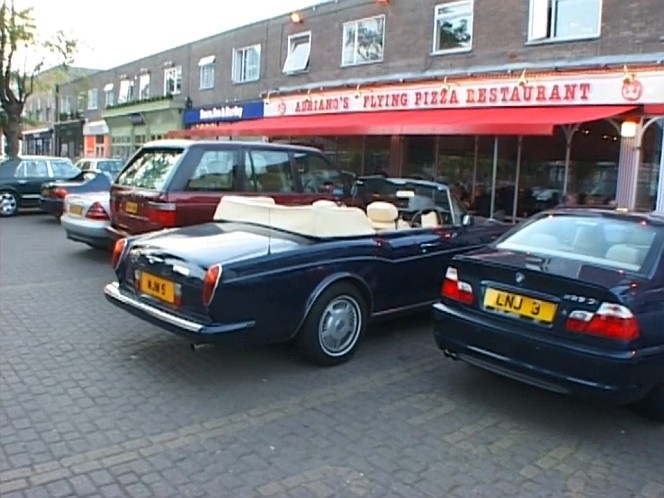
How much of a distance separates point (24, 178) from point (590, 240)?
14.7 m

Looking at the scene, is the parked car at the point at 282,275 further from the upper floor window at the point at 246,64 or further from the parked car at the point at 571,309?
the upper floor window at the point at 246,64

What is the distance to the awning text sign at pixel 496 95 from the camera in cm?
1088

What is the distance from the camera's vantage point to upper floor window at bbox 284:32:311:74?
1908cm

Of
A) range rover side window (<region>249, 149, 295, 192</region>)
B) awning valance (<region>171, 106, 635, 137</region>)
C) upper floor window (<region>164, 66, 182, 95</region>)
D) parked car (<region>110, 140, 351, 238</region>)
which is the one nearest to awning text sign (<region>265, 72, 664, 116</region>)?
awning valance (<region>171, 106, 635, 137</region>)

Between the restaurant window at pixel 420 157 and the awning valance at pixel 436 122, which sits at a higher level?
the awning valance at pixel 436 122

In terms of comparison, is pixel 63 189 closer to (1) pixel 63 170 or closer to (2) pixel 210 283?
(1) pixel 63 170

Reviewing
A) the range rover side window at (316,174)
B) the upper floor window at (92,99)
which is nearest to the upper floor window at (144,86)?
the upper floor window at (92,99)

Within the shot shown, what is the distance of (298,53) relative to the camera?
1950 cm

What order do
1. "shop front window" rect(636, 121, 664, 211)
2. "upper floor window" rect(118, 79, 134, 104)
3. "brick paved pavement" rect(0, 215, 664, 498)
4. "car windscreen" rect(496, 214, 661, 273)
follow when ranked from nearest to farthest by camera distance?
"brick paved pavement" rect(0, 215, 664, 498), "car windscreen" rect(496, 214, 661, 273), "shop front window" rect(636, 121, 664, 211), "upper floor window" rect(118, 79, 134, 104)

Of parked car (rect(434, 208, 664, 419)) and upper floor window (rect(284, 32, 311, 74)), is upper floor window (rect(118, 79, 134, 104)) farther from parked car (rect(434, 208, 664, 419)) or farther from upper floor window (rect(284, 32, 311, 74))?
parked car (rect(434, 208, 664, 419))

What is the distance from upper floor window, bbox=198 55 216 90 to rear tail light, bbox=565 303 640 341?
21.9 m

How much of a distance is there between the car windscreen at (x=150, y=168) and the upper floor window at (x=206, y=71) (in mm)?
16684

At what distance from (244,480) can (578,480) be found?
186cm

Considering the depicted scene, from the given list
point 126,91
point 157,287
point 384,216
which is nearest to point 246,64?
point 126,91
